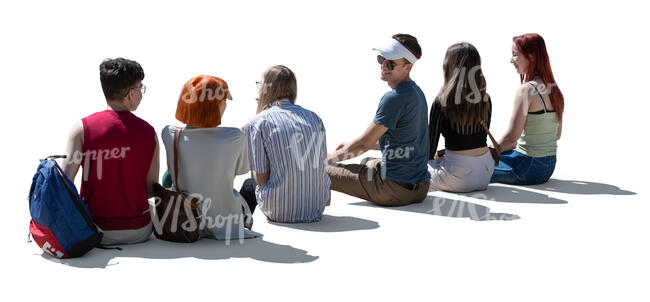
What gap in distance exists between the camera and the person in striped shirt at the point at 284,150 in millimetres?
7266

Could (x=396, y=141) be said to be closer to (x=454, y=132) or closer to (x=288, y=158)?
(x=454, y=132)

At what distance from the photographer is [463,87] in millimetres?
8508

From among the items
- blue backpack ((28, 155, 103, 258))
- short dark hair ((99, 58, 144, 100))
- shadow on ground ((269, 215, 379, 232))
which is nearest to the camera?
blue backpack ((28, 155, 103, 258))

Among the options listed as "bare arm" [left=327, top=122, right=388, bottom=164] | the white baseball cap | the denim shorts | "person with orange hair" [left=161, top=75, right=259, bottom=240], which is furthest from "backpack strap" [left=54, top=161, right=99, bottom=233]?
the denim shorts

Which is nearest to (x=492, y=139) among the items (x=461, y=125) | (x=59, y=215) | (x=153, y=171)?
(x=461, y=125)

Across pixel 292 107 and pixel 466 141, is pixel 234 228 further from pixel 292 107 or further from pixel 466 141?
pixel 466 141

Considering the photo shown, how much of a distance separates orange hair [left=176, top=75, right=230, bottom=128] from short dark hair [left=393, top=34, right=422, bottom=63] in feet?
7.58

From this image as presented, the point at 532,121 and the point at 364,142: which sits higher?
the point at 532,121

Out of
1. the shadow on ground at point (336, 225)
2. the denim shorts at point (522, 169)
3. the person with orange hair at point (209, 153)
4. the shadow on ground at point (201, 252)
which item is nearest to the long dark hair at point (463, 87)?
the denim shorts at point (522, 169)

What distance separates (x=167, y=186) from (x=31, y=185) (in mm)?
1305

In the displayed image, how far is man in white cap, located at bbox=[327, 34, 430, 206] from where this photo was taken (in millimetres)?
8008

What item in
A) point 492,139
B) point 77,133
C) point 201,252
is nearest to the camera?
point 77,133

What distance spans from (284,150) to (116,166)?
1.65 metres

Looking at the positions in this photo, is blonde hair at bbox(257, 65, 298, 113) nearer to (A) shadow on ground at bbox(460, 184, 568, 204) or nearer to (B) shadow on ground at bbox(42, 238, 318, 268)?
(B) shadow on ground at bbox(42, 238, 318, 268)
